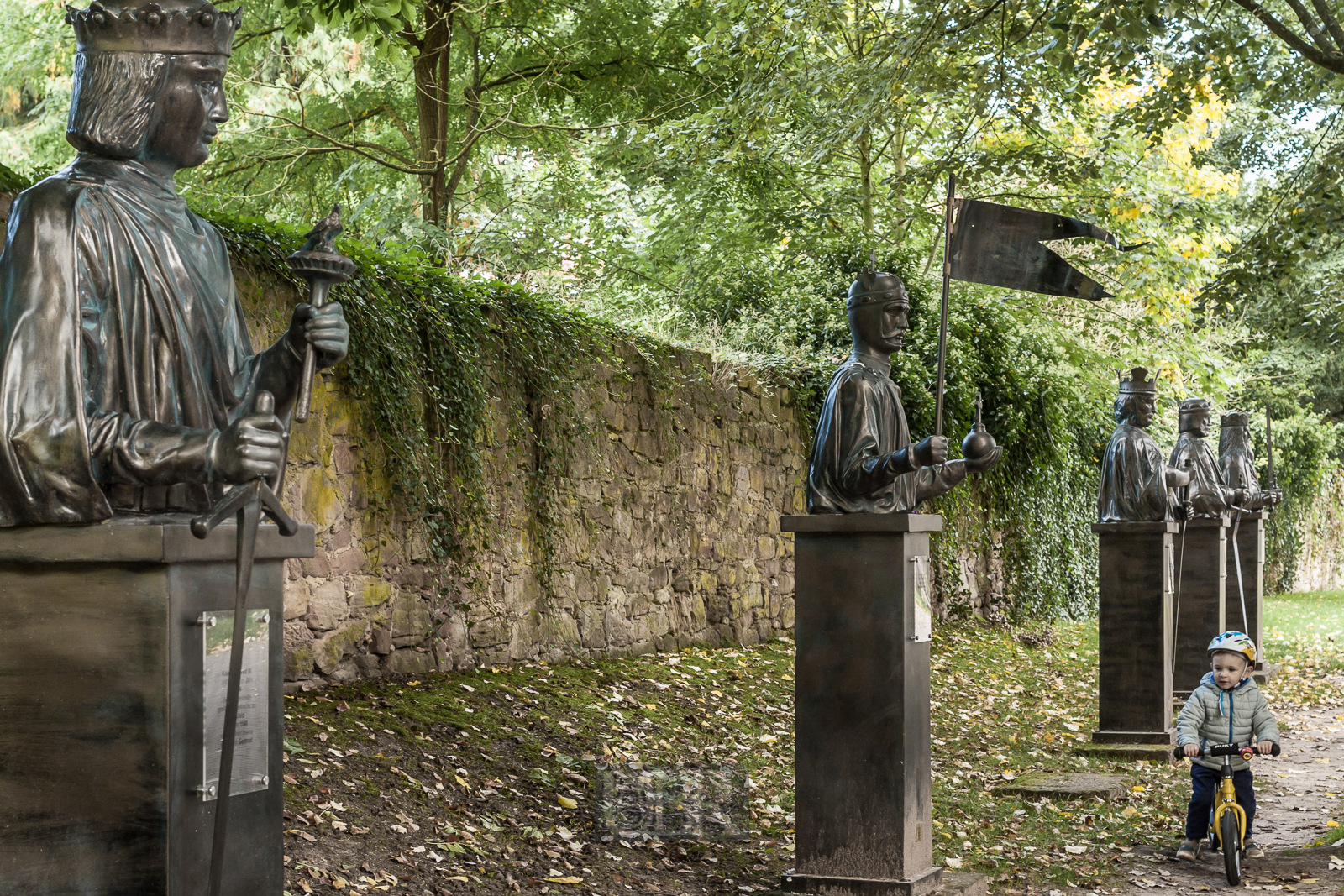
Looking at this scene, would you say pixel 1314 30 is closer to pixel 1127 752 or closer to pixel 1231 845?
pixel 1231 845

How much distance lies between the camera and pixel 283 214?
559 inches

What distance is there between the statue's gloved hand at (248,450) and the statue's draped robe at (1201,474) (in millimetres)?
11091

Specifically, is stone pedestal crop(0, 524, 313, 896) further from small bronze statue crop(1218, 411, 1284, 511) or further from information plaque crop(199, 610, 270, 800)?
small bronze statue crop(1218, 411, 1284, 511)

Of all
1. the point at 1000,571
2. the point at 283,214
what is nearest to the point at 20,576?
the point at 283,214

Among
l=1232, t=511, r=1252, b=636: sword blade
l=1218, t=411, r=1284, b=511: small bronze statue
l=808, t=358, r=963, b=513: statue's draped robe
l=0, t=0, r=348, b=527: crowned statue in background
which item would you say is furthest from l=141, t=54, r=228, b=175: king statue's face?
l=1218, t=411, r=1284, b=511: small bronze statue

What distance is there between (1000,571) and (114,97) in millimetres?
15765

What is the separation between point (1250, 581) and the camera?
1493 cm

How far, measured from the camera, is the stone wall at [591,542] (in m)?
7.64

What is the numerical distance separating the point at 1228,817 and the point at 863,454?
281 cm

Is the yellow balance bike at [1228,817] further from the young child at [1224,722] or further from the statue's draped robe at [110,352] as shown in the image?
the statue's draped robe at [110,352]

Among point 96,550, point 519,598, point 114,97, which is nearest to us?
point 96,550

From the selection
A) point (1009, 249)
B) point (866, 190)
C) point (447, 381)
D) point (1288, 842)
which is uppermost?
point (866, 190)

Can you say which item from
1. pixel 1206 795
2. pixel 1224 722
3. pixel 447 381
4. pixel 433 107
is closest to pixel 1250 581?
pixel 1206 795

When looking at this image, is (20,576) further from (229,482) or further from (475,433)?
(475,433)
